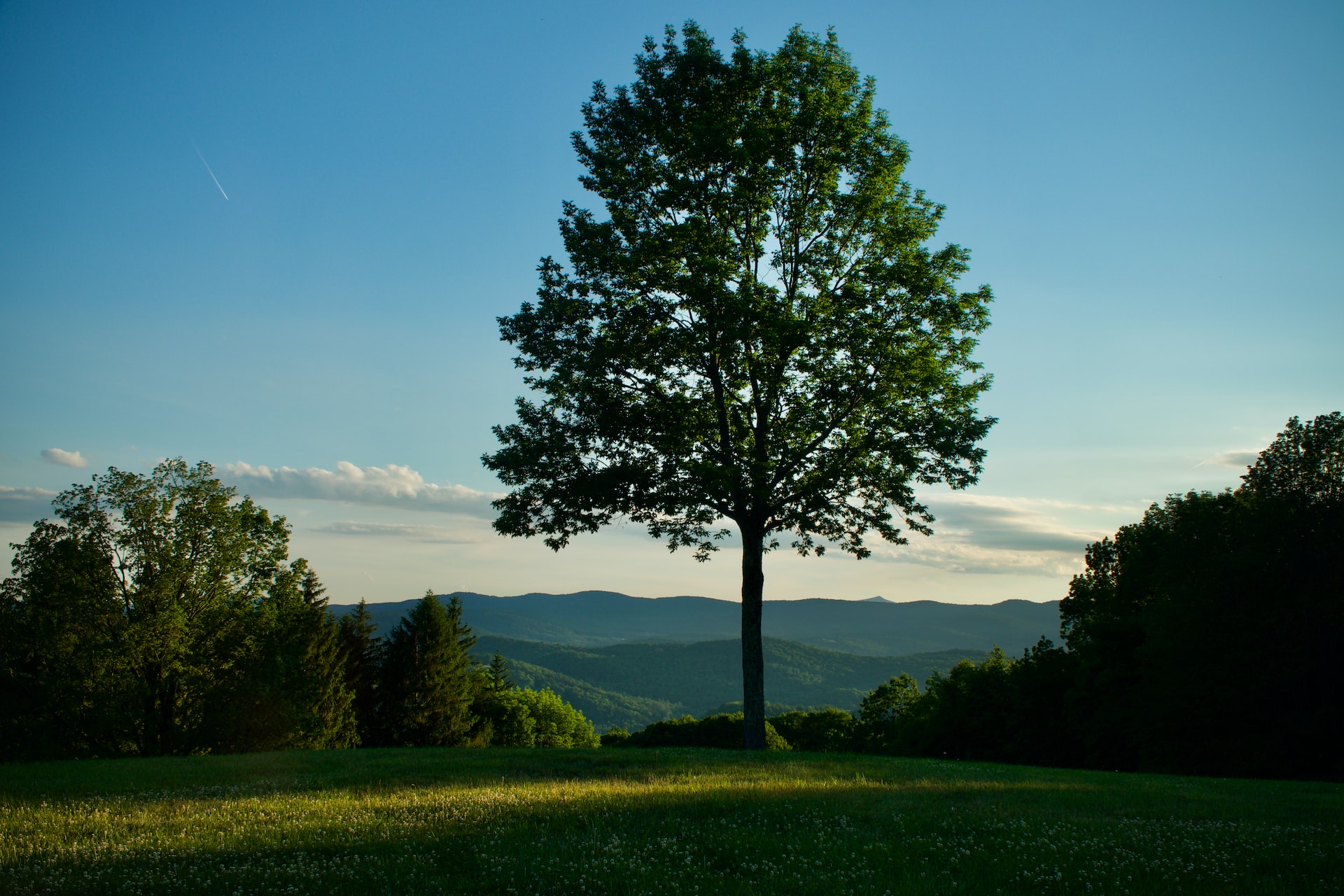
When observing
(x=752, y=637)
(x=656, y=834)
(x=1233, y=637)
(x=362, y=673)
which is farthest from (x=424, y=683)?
(x=656, y=834)

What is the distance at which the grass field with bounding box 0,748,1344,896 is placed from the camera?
749 centimetres

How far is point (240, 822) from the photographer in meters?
10.0

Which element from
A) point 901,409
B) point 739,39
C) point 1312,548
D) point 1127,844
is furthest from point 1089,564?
point 1127,844

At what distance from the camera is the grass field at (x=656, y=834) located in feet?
24.6

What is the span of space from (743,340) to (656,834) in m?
13.4

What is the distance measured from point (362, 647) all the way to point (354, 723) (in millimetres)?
9726

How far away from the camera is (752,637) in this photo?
70.9 ft

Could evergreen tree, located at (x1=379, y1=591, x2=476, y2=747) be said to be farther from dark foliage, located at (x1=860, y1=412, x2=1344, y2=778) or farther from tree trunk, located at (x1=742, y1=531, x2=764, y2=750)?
tree trunk, located at (x1=742, y1=531, x2=764, y2=750)

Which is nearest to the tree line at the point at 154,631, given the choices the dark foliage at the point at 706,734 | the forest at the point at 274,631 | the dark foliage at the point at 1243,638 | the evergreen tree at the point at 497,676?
the forest at the point at 274,631

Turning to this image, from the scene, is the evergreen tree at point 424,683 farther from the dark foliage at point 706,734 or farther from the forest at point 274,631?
the dark foliage at point 706,734

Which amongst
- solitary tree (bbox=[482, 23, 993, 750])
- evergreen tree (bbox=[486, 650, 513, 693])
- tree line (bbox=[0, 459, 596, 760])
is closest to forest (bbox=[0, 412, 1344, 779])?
tree line (bbox=[0, 459, 596, 760])

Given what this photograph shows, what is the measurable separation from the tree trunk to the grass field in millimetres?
6327

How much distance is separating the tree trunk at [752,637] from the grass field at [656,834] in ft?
20.8

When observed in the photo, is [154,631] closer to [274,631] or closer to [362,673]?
[274,631]
